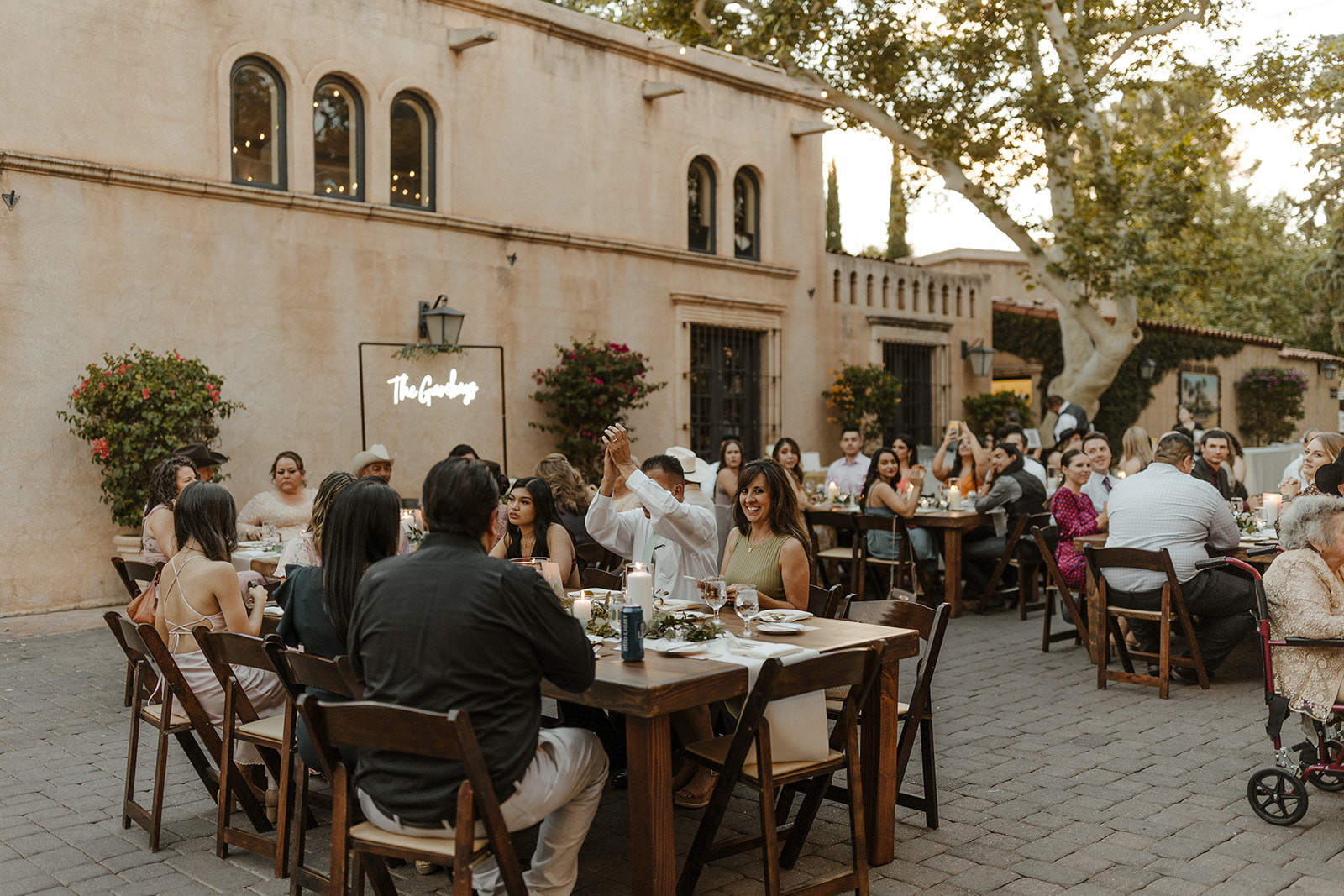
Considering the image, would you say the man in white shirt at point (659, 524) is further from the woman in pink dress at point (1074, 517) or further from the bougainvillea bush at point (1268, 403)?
the bougainvillea bush at point (1268, 403)

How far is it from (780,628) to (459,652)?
1744 millimetres

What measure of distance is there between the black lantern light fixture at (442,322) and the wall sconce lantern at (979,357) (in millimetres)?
9777

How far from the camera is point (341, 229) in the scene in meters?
11.7

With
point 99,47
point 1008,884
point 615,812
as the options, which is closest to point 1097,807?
point 1008,884

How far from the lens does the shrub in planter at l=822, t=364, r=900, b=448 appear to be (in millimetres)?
16438

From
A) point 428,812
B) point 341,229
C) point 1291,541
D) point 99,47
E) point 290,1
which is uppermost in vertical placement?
point 290,1

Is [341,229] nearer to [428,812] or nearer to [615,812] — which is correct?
[615,812]

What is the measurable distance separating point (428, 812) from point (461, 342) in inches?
388

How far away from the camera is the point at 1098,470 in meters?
9.02

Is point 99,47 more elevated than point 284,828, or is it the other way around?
point 99,47

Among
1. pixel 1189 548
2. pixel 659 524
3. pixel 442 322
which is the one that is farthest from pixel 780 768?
pixel 442 322

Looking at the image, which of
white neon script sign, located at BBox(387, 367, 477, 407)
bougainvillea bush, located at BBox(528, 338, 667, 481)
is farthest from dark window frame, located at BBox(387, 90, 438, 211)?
bougainvillea bush, located at BBox(528, 338, 667, 481)

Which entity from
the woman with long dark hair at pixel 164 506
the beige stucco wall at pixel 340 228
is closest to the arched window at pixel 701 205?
the beige stucco wall at pixel 340 228

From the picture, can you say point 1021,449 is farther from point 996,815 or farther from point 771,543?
point 996,815
